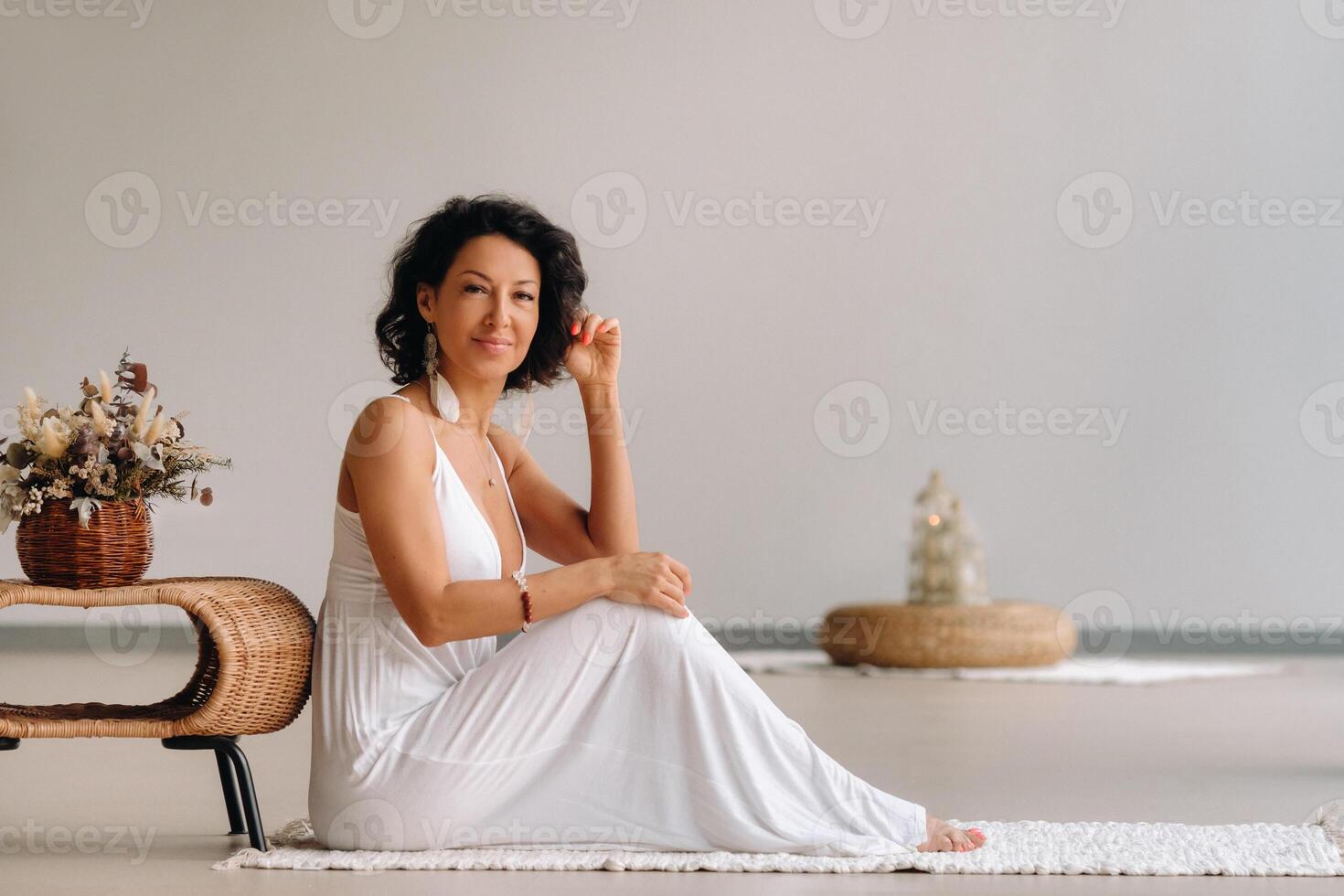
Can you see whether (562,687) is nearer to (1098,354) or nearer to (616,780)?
(616,780)

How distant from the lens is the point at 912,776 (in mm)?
3340

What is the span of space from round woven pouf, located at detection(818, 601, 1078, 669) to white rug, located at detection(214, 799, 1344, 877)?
3.79m

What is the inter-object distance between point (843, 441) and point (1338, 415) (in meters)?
2.40
